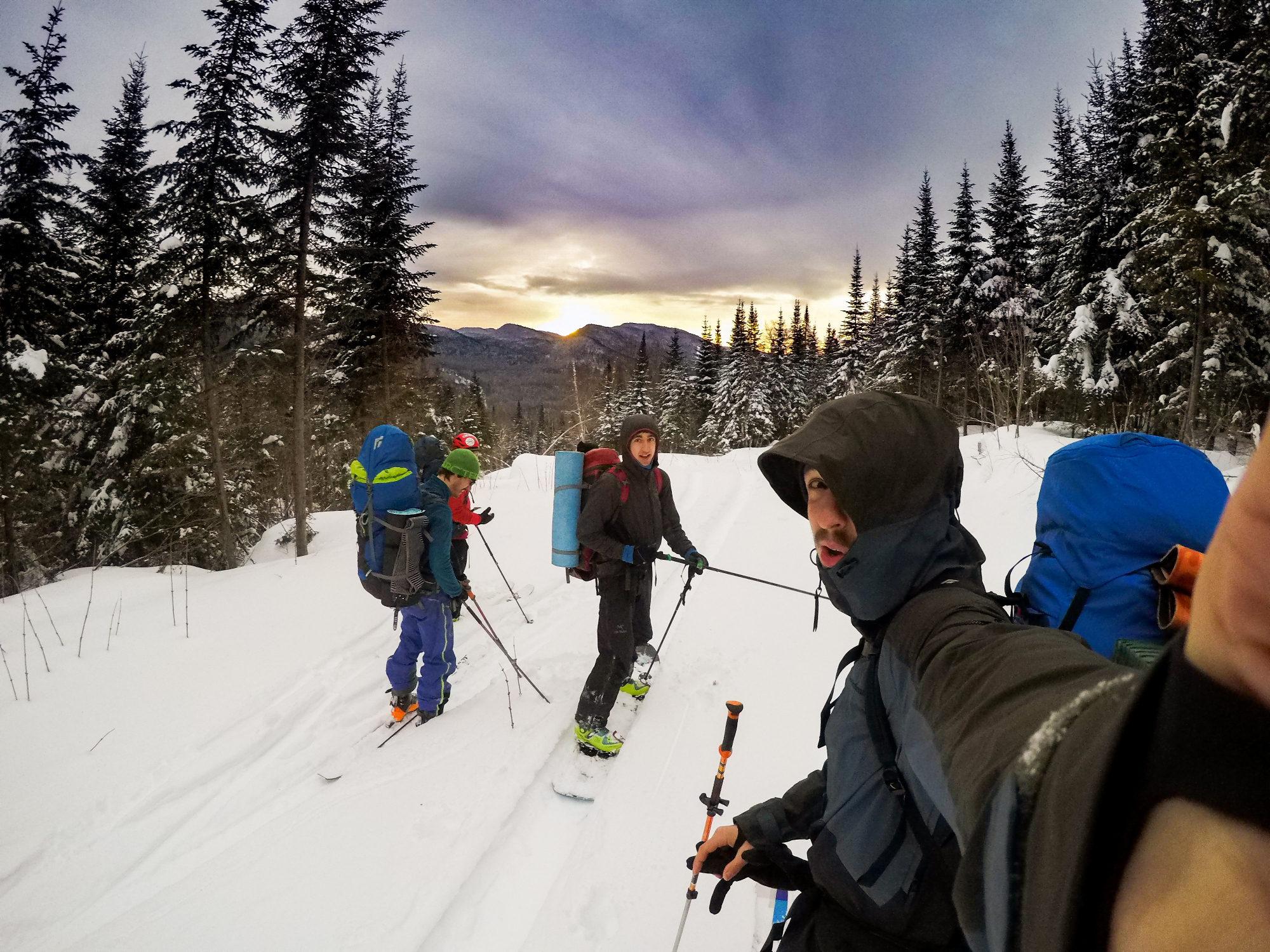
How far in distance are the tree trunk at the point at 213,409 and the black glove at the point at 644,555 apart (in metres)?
13.4

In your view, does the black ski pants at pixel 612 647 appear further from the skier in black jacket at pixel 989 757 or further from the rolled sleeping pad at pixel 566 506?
the skier in black jacket at pixel 989 757

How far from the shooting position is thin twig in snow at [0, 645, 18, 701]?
16.2 ft

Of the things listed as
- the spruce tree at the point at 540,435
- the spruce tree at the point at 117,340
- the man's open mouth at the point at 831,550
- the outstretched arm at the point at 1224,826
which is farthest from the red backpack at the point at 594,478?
the spruce tree at the point at 540,435

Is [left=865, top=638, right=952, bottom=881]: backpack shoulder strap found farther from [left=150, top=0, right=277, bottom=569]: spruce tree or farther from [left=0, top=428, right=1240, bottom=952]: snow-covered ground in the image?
[left=150, top=0, right=277, bottom=569]: spruce tree

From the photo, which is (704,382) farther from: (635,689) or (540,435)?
(635,689)

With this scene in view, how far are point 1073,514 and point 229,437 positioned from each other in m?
19.4

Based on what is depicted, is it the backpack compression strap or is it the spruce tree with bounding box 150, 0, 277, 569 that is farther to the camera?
the spruce tree with bounding box 150, 0, 277, 569

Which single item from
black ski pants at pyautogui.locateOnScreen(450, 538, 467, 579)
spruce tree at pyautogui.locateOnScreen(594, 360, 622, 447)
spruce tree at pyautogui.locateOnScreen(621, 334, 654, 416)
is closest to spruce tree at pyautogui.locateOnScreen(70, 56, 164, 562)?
black ski pants at pyautogui.locateOnScreen(450, 538, 467, 579)

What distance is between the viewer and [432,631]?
4.84 meters

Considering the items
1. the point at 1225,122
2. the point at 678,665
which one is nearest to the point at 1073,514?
the point at 678,665

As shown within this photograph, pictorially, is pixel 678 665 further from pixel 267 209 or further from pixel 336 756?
pixel 267 209

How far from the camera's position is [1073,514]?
1.70 metres

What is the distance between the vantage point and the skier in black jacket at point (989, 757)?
0.26m

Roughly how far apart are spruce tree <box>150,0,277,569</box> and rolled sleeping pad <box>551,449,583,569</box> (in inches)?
483
